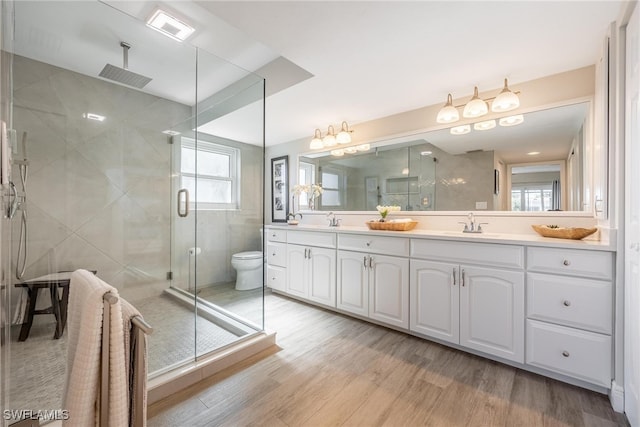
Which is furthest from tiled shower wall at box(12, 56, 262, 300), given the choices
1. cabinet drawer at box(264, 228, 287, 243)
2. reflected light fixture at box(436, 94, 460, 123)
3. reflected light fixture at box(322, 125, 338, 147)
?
reflected light fixture at box(436, 94, 460, 123)

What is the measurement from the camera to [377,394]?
1519 millimetres

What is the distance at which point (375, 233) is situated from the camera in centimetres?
235

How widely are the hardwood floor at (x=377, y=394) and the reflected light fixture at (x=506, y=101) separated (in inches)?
73.4

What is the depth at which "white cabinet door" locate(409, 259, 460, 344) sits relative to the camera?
6.39 feet

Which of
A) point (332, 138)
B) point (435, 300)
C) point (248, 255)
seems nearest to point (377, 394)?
point (435, 300)

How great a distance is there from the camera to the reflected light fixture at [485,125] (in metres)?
2.26

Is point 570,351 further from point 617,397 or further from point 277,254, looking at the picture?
point 277,254

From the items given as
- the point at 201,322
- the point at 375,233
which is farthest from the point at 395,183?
the point at 201,322

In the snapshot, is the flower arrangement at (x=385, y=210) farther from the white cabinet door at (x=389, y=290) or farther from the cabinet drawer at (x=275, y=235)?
the cabinet drawer at (x=275, y=235)

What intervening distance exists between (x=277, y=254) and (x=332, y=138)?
5.10 feet

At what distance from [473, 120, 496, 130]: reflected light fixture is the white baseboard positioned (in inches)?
73.6

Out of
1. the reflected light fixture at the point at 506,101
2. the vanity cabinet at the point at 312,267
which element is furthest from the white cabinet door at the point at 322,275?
the reflected light fixture at the point at 506,101

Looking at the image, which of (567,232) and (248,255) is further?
(248,255)

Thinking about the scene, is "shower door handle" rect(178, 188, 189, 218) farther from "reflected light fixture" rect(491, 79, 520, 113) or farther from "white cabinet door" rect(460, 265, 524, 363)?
"reflected light fixture" rect(491, 79, 520, 113)
